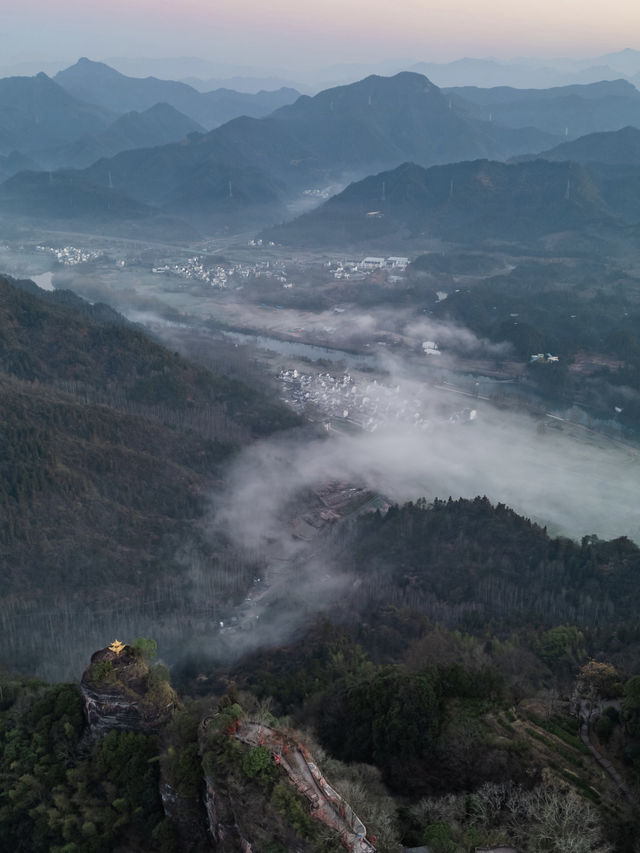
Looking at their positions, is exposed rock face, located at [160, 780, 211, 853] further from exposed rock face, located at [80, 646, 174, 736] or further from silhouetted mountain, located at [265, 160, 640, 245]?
silhouetted mountain, located at [265, 160, 640, 245]

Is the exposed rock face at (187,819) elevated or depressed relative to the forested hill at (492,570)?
elevated

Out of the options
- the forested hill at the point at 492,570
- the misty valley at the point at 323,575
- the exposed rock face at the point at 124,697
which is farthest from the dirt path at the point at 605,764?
the forested hill at the point at 492,570

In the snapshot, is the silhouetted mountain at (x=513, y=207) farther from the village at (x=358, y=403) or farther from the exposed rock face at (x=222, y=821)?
the exposed rock face at (x=222, y=821)

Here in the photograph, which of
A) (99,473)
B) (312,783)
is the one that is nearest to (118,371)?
(99,473)

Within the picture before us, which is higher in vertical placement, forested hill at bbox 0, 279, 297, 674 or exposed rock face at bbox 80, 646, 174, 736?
exposed rock face at bbox 80, 646, 174, 736

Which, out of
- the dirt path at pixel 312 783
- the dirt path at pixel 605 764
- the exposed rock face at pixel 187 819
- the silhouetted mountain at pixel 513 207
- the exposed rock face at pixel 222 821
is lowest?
the dirt path at pixel 605 764

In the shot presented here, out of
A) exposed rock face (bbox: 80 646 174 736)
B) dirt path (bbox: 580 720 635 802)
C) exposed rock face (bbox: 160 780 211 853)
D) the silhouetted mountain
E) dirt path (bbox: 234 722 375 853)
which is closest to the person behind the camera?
dirt path (bbox: 234 722 375 853)

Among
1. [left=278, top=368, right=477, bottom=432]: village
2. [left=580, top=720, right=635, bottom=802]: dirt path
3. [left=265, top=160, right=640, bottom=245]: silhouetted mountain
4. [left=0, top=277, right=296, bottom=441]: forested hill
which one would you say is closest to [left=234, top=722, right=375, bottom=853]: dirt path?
[left=580, top=720, right=635, bottom=802]: dirt path

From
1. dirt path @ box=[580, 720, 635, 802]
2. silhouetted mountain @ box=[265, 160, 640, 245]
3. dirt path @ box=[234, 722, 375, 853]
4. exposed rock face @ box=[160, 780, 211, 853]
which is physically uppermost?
silhouetted mountain @ box=[265, 160, 640, 245]
